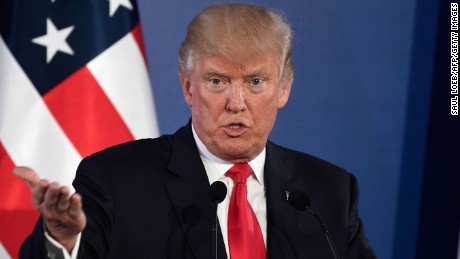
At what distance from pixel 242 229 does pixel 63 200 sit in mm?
585

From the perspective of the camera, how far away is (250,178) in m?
2.08

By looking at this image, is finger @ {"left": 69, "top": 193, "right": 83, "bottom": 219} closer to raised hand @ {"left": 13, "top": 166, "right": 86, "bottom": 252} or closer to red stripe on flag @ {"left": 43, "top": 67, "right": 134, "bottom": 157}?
raised hand @ {"left": 13, "top": 166, "right": 86, "bottom": 252}

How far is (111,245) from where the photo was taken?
1.87m

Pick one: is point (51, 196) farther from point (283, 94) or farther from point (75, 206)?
point (283, 94)

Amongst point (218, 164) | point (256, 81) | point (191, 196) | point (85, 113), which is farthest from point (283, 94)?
point (85, 113)

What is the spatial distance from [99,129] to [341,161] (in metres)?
1.07

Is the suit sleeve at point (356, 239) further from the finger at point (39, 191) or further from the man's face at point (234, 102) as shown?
the finger at point (39, 191)

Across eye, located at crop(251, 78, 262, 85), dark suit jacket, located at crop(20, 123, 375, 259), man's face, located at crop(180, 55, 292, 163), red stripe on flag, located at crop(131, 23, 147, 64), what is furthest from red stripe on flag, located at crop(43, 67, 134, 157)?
eye, located at crop(251, 78, 262, 85)

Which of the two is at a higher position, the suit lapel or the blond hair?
the blond hair

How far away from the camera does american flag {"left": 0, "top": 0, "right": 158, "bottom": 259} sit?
2.53 metres

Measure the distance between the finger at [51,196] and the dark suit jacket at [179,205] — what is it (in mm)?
268

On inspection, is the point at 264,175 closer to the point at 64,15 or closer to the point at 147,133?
the point at 147,133

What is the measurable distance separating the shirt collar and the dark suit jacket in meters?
0.02

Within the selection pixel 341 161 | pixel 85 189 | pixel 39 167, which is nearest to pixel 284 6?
pixel 341 161
